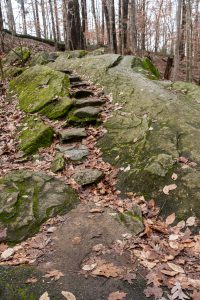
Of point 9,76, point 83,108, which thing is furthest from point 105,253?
point 9,76

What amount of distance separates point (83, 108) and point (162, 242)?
12.7 ft

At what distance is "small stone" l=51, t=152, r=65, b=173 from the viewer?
4.95 metres

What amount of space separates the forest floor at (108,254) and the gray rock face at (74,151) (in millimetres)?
685

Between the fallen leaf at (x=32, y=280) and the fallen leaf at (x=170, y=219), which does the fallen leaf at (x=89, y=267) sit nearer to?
the fallen leaf at (x=32, y=280)

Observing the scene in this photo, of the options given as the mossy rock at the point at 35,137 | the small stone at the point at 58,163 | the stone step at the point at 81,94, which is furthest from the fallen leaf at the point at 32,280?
the stone step at the point at 81,94

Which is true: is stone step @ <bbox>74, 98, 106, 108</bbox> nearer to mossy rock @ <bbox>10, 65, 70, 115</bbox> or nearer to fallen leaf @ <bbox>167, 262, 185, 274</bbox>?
mossy rock @ <bbox>10, 65, 70, 115</bbox>

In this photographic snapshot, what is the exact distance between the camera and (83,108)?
21.4 feet

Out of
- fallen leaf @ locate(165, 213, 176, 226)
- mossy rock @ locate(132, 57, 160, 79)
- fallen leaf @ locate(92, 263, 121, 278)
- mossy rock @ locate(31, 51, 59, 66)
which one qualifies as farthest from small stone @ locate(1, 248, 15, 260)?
mossy rock @ locate(31, 51, 59, 66)

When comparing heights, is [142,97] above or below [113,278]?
above

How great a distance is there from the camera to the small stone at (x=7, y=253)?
3.32 m

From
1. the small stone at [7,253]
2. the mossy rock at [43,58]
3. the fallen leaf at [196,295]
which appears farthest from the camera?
the mossy rock at [43,58]

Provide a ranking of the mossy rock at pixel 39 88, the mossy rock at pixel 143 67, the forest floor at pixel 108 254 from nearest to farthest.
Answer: the forest floor at pixel 108 254
the mossy rock at pixel 39 88
the mossy rock at pixel 143 67

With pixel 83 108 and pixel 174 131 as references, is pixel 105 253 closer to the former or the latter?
pixel 174 131

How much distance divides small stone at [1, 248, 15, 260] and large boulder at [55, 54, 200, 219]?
1.83 metres
